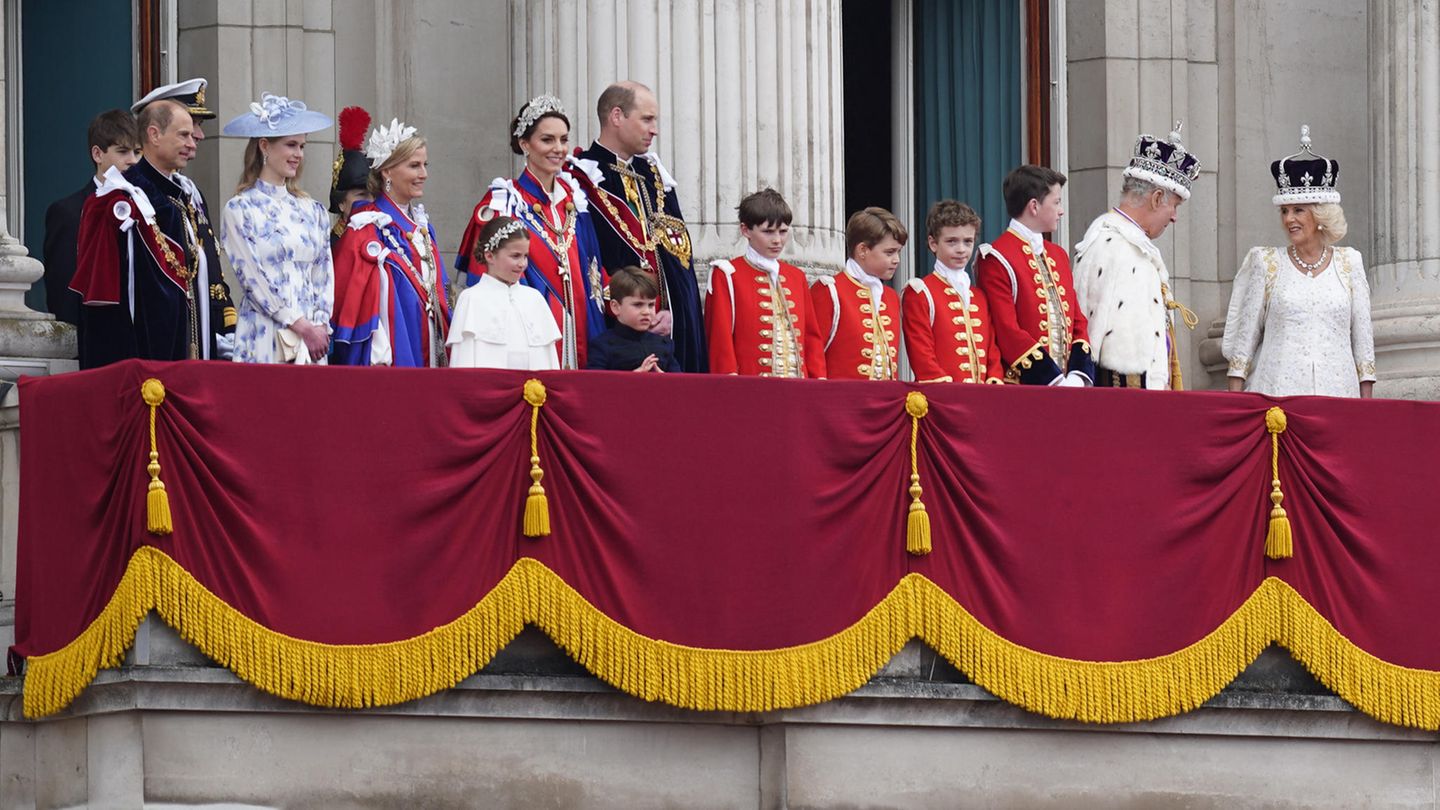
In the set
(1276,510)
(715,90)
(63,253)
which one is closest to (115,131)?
(63,253)

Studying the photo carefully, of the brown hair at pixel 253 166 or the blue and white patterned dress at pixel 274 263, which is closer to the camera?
the blue and white patterned dress at pixel 274 263

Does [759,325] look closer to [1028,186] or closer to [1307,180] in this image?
[1028,186]

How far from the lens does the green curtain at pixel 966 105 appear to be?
792 inches

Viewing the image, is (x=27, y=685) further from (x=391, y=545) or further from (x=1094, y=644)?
(x=1094, y=644)

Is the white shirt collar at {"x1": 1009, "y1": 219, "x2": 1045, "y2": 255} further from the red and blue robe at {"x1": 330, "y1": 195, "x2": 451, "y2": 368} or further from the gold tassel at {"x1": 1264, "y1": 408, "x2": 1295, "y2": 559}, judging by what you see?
the red and blue robe at {"x1": 330, "y1": 195, "x2": 451, "y2": 368}

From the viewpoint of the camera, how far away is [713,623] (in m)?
14.0

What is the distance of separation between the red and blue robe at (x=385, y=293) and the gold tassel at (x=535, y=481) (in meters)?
0.85

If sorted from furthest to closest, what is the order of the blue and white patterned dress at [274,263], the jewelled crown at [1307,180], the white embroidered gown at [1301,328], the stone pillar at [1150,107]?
the stone pillar at [1150,107], the jewelled crown at [1307,180], the white embroidered gown at [1301,328], the blue and white patterned dress at [274,263]

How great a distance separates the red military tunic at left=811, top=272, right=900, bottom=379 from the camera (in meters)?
15.5

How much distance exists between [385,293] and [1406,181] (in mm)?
6610

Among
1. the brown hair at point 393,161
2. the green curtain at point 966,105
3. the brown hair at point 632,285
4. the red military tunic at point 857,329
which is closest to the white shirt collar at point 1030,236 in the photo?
the red military tunic at point 857,329

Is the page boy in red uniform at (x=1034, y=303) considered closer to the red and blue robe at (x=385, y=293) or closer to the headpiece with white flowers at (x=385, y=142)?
the red and blue robe at (x=385, y=293)

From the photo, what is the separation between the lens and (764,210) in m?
15.2

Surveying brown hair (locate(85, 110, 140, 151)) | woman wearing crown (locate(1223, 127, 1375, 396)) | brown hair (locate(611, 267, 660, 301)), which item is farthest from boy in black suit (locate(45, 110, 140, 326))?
woman wearing crown (locate(1223, 127, 1375, 396))
